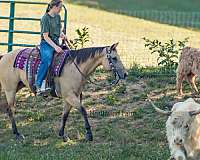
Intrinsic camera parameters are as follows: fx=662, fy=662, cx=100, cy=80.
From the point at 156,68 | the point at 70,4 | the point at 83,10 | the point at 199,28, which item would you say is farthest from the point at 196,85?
the point at 70,4

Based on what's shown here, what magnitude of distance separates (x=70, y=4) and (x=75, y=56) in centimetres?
2065

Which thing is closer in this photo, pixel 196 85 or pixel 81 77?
pixel 81 77

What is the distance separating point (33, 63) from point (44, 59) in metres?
0.32

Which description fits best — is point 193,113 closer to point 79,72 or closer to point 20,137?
point 79,72

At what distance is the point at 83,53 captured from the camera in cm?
1098

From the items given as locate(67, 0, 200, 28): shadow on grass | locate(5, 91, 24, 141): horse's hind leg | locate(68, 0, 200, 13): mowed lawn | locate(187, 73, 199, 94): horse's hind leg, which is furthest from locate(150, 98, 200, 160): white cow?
locate(68, 0, 200, 13): mowed lawn

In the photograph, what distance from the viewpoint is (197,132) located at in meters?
8.15

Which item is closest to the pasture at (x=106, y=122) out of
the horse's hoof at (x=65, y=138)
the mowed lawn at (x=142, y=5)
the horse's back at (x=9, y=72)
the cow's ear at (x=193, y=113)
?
the horse's hoof at (x=65, y=138)

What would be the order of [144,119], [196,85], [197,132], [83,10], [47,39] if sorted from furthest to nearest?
[83,10] → [196,85] → [144,119] → [47,39] → [197,132]

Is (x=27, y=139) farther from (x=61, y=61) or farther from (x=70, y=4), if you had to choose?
(x=70, y=4)

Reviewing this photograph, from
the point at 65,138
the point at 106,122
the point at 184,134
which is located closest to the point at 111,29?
the point at 106,122

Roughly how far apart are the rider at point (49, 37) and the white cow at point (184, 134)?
3.29 metres

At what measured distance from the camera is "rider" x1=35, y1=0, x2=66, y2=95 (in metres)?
10.8

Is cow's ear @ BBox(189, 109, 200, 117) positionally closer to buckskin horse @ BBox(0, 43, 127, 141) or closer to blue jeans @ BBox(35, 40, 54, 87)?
buckskin horse @ BBox(0, 43, 127, 141)
